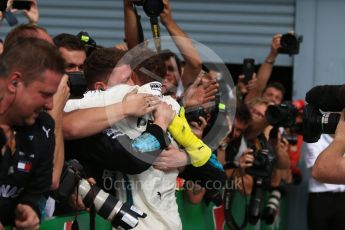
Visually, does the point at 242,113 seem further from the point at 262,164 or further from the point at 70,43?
the point at 70,43

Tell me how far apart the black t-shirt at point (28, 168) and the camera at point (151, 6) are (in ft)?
6.44

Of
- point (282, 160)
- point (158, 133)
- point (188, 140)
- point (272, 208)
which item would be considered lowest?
point (272, 208)

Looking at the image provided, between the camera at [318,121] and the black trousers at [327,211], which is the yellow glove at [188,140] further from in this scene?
the black trousers at [327,211]

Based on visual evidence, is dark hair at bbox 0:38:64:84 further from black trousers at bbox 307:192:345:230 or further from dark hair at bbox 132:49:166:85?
black trousers at bbox 307:192:345:230

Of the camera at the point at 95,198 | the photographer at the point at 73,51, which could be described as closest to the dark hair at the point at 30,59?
the camera at the point at 95,198

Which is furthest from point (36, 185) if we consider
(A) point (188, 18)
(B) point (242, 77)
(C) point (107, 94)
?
(A) point (188, 18)

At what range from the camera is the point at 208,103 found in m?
5.34

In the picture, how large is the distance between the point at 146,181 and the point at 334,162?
1.06m

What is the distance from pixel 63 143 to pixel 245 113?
10.4 feet

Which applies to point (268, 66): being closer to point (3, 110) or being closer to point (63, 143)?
point (63, 143)

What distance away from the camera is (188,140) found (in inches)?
178

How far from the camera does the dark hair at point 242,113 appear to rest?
272 inches

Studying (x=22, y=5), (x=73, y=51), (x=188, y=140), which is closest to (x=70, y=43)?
(x=73, y=51)

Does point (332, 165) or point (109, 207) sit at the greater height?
point (332, 165)
